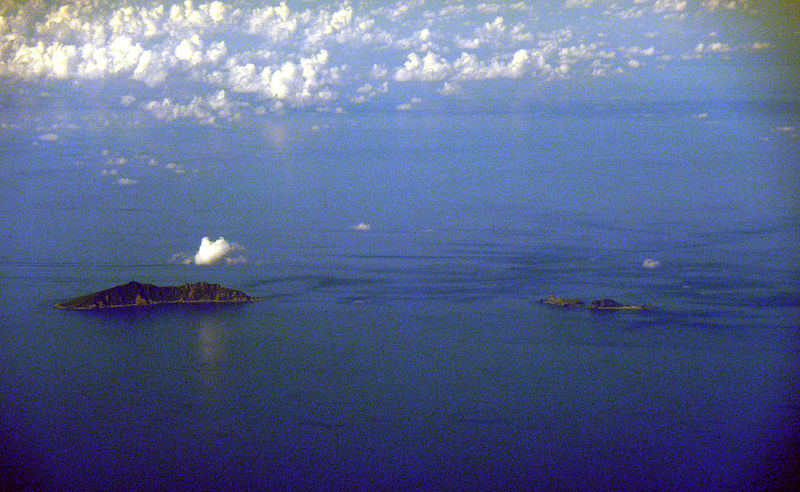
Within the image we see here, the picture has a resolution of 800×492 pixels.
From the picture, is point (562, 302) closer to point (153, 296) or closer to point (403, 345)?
point (403, 345)

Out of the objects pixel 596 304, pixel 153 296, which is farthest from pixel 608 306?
pixel 153 296

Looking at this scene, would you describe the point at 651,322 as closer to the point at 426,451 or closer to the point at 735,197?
the point at 426,451

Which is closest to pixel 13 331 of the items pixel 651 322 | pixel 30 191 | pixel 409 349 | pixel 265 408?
pixel 265 408

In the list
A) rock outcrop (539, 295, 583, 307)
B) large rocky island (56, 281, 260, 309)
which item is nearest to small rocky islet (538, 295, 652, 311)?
rock outcrop (539, 295, 583, 307)

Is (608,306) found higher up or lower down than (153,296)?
lower down

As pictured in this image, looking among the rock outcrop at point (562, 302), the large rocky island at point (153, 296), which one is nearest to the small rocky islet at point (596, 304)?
the rock outcrop at point (562, 302)

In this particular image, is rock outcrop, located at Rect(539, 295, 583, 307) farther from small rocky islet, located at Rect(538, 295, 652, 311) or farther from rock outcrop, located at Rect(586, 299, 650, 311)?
rock outcrop, located at Rect(586, 299, 650, 311)
